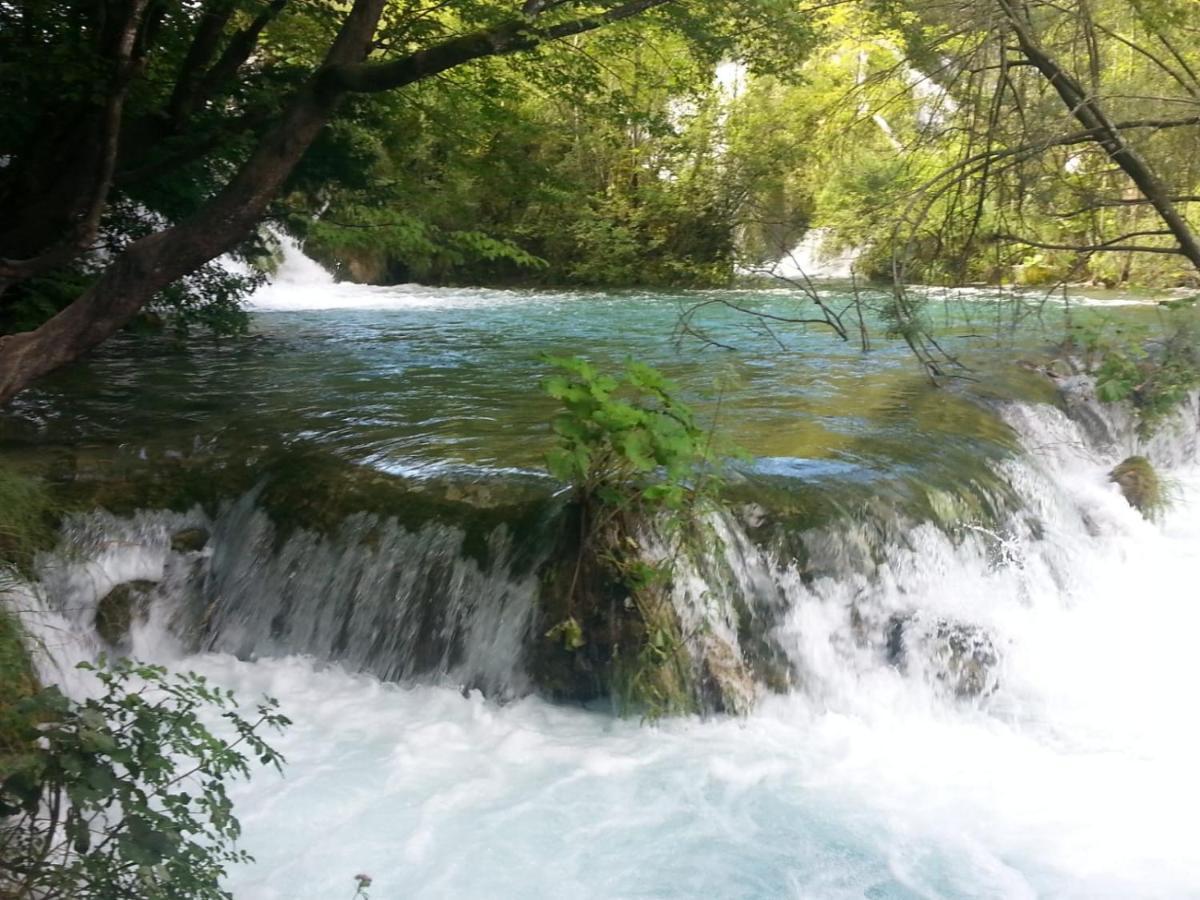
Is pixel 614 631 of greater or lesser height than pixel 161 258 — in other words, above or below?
below

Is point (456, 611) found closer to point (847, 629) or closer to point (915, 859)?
point (847, 629)

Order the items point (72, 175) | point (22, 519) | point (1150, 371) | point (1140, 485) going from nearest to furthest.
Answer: point (22, 519), point (72, 175), point (1140, 485), point (1150, 371)

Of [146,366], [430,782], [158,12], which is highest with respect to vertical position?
[158,12]

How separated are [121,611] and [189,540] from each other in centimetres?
57

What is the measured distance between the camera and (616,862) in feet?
13.0

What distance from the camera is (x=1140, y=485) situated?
8117mm

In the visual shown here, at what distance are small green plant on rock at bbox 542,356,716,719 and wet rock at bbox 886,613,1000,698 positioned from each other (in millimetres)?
1216

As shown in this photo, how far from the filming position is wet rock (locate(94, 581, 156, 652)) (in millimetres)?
5664

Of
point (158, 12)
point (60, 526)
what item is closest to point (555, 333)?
point (158, 12)

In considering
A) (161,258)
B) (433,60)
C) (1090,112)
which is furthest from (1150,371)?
(161,258)

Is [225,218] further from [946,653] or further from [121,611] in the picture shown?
[946,653]

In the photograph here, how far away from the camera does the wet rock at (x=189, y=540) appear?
6.09 metres

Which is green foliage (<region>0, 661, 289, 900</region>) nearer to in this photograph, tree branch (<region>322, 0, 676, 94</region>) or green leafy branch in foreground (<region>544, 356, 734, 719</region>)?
green leafy branch in foreground (<region>544, 356, 734, 719</region>)

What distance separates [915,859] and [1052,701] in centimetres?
185
